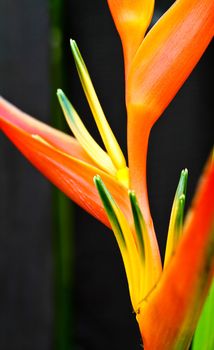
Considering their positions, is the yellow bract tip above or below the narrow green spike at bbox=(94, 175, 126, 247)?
above

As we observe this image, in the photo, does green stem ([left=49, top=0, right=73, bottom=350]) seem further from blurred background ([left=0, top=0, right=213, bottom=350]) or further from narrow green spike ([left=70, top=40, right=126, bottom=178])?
narrow green spike ([left=70, top=40, right=126, bottom=178])

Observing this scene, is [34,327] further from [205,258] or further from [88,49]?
[205,258]

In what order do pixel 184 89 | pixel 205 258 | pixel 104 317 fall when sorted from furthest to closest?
pixel 104 317
pixel 184 89
pixel 205 258

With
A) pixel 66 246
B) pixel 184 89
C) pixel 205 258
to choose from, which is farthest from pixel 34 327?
pixel 205 258

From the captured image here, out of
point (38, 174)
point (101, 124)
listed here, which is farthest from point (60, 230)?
point (101, 124)

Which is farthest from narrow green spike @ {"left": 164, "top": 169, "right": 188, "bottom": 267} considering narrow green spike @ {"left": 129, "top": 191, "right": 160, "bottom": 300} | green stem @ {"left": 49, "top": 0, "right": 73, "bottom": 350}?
green stem @ {"left": 49, "top": 0, "right": 73, "bottom": 350}

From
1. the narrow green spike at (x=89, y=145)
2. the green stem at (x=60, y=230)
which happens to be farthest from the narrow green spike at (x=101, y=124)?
the green stem at (x=60, y=230)

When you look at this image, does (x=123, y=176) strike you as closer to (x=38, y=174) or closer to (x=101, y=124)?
Result: (x=101, y=124)
